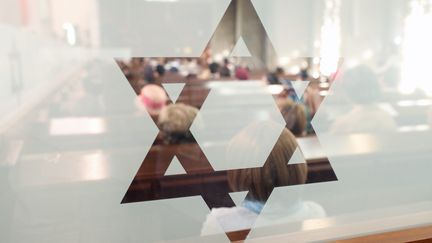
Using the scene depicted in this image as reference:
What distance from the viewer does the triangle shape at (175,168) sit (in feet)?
4.16

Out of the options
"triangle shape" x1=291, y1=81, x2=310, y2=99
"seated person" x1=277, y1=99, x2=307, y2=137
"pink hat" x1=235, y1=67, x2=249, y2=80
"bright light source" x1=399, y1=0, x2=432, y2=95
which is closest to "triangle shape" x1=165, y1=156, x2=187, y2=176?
"seated person" x1=277, y1=99, x2=307, y2=137

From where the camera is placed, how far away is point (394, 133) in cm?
171

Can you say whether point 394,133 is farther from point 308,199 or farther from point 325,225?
point 325,225

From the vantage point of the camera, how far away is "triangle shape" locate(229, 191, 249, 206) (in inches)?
42.9

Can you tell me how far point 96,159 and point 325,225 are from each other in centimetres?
62

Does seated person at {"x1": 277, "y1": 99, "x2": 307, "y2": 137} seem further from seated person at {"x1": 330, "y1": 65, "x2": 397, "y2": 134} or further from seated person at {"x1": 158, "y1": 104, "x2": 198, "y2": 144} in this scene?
seated person at {"x1": 158, "y1": 104, "x2": 198, "y2": 144}

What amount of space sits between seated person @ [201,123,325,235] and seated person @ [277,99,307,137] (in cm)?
36

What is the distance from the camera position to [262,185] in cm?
108

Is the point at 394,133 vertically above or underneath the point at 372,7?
underneath

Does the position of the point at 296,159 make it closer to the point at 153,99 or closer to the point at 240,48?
the point at 153,99

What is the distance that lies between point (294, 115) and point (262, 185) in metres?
0.59

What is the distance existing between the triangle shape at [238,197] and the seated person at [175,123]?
0.41m

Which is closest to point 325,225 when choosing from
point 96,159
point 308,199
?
point 308,199

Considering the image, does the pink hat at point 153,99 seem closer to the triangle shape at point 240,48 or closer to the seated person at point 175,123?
the seated person at point 175,123
